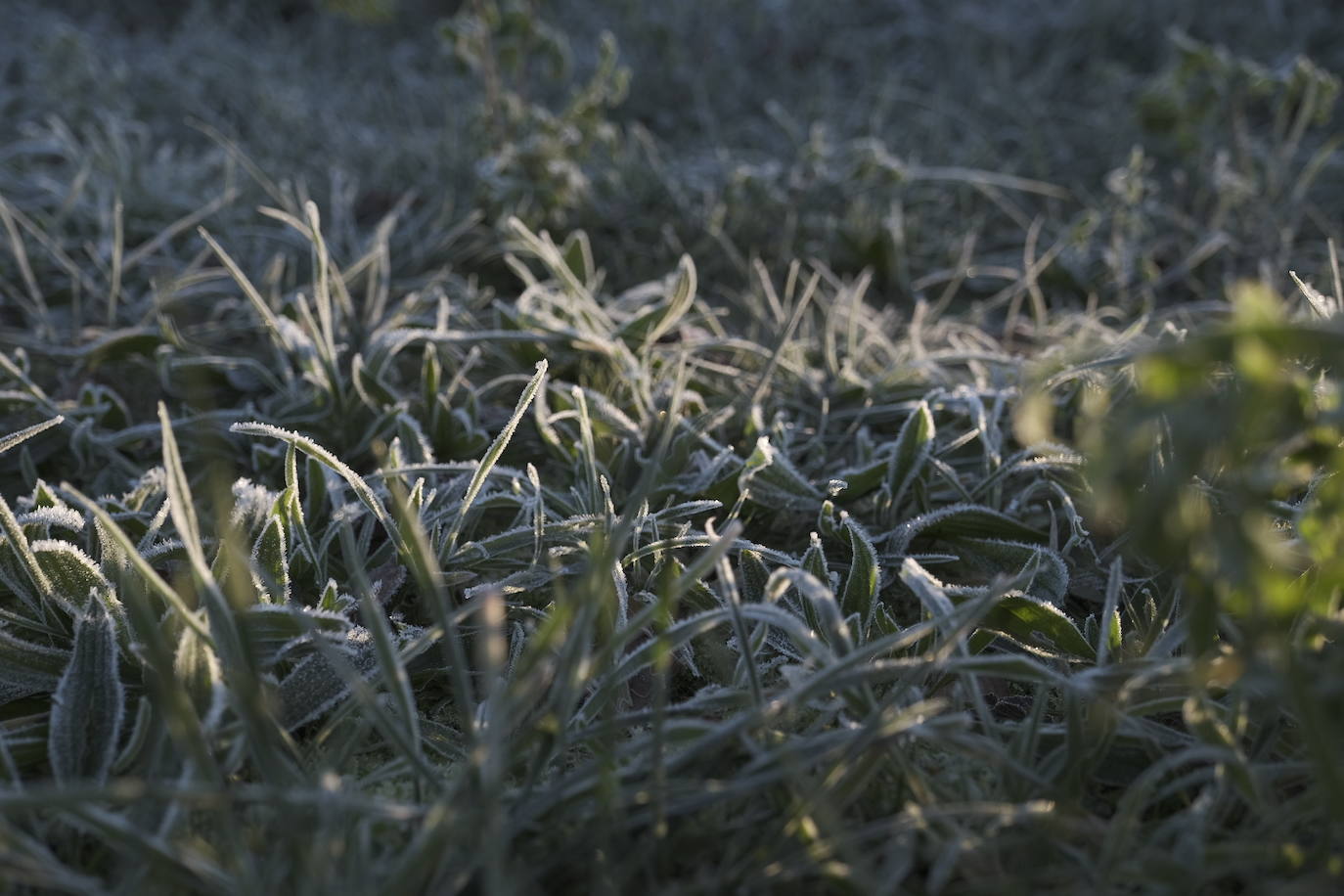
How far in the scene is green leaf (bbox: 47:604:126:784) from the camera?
899mm

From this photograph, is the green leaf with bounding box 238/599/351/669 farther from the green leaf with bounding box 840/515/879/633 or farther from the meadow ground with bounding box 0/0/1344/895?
the green leaf with bounding box 840/515/879/633

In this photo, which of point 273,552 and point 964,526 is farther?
point 964,526

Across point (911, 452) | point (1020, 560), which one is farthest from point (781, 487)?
point (1020, 560)

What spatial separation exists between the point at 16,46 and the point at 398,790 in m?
3.97

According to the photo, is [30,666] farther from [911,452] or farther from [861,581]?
[911,452]

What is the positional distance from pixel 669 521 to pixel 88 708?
1.90ft

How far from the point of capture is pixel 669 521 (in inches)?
47.2

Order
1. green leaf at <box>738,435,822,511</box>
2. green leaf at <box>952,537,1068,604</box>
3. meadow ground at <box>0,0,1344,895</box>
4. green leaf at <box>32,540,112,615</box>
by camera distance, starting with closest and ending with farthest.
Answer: meadow ground at <box>0,0,1344,895</box> < green leaf at <box>32,540,112,615</box> < green leaf at <box>952,537,1068,604</box> < green leaf at <box>738,435,822,511</box>

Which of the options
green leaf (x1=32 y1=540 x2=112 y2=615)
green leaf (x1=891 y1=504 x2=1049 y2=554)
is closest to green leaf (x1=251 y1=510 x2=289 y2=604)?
green leaf (x1=32 y1=540 x2=112 y2=615)

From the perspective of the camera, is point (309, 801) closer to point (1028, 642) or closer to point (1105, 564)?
point (1028, 642)

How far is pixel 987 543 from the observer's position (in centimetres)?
125

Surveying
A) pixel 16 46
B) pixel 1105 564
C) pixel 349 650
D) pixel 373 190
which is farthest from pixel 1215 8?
pixel 16 46

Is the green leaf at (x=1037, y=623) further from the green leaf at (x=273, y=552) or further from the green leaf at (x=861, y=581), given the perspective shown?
the green leaf at (x=273, y=552)

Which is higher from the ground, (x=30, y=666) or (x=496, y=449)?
(x=496, y=449)
